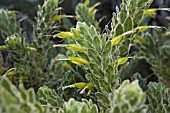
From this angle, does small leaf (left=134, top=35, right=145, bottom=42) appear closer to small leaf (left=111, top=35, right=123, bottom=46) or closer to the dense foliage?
the dense foliage

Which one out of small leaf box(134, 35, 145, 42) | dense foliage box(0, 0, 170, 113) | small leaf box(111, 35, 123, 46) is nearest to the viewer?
dense foliage box(0, 0, 170, 113)

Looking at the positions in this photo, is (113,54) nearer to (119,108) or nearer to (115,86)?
(115,86)

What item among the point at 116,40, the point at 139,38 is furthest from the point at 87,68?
the point at 139,38

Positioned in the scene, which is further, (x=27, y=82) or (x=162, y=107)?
(x=27, y=82)

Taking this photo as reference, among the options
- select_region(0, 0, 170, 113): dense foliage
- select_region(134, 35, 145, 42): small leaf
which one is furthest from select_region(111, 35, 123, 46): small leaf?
select_region(134, 35, 145, 42): small leaf

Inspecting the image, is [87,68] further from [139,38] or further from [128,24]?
[139,38]

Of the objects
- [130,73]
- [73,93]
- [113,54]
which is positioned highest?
[113,54]

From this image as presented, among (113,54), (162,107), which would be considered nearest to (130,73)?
(162,107)

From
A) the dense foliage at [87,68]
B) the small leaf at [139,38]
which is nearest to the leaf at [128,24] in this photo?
the dense foliage at [87,68]
